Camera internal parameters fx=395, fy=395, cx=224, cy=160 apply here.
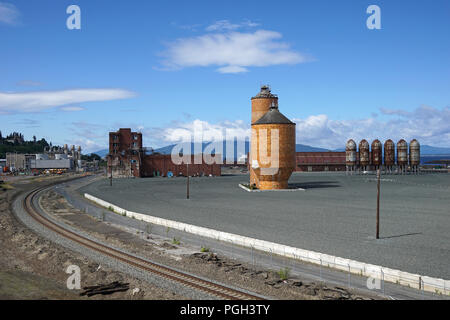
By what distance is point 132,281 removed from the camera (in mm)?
16406

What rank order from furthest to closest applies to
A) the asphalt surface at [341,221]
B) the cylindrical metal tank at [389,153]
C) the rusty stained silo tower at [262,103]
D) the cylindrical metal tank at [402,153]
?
1. the cylindrical metal tank at [389,153]
2. the cylindrical metal tank at [402,153]
3. the rusty stained silo tower at [262,103]
4. the asphalt surface at [341,221]

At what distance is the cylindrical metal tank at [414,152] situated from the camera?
98.0m

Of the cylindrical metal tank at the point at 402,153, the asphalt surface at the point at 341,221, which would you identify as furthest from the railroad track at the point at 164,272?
the cylindrical metal tank at the point at 402,153

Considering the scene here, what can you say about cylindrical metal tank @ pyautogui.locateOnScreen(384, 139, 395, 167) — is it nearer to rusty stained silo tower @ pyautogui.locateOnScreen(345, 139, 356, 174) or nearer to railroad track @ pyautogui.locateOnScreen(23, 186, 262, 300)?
rusty stained silo tower @ pyautogui.locateOnScreen(345, 139, 356, 174)

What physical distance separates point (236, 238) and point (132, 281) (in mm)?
8516

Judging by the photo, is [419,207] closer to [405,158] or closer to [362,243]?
[362,243]

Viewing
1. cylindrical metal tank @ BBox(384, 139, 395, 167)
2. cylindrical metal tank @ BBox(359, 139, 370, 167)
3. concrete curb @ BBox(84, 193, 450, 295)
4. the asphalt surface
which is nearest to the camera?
concrete curb @ BBox(84, 193, 450, 295)

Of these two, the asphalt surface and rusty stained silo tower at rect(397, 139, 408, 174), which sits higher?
rusty stained silo tower at rect(397, 139, 408, 174)

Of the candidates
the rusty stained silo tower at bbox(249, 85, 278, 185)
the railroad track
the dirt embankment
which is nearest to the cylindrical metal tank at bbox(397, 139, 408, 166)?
the rusty stained silo tower at bbox(249, 85, 278, 185)

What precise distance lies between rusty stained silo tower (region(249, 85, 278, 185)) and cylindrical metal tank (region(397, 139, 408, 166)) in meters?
52.0

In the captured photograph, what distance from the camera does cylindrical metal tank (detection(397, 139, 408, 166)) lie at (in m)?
98.4

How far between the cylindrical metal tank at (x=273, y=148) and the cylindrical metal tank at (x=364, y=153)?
4669 centimetres

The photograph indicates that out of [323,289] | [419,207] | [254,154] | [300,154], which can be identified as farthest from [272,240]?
[300,154]

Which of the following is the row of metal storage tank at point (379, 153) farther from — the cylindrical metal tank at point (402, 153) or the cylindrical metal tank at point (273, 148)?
the cylindrical metal tank at point (273, 148)
